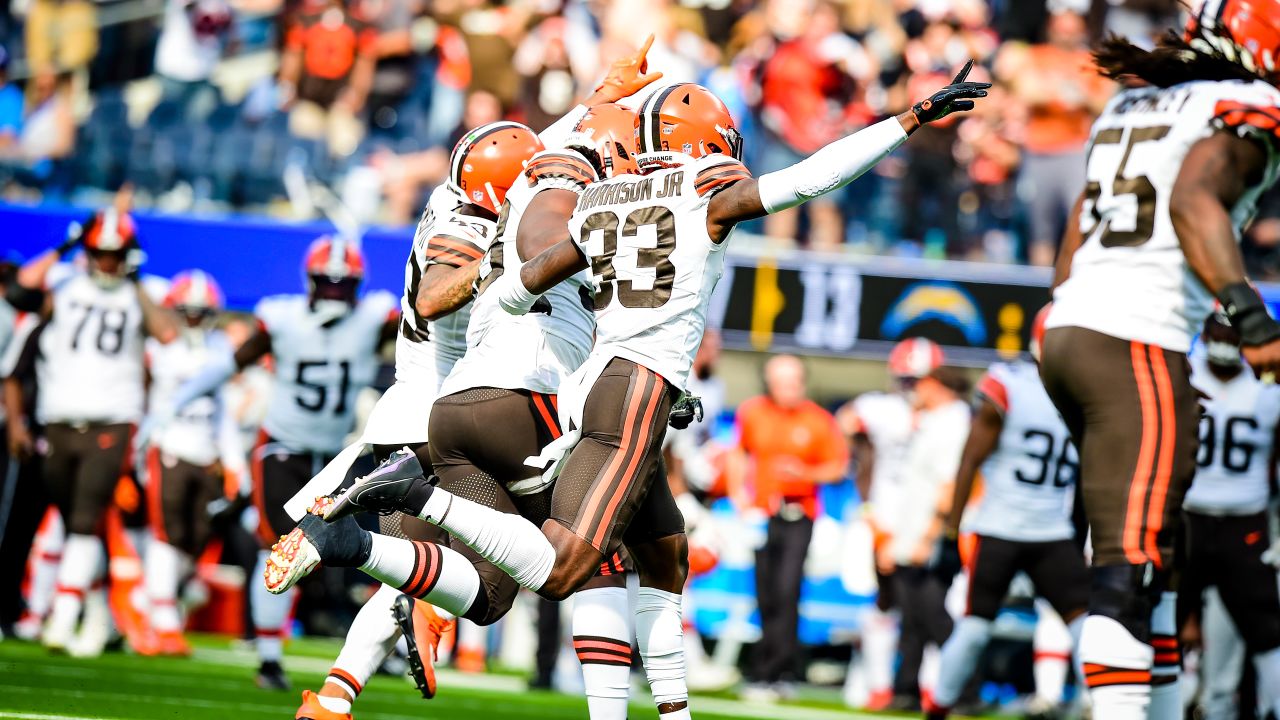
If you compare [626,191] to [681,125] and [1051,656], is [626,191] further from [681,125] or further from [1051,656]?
[1051,656]

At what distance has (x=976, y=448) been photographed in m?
7.94

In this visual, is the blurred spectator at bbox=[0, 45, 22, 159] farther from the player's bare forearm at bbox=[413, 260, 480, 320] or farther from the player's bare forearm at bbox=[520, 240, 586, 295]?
the player's bare forearm at bbox=[520, 240, 586, 295]

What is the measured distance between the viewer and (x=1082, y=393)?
4.86m

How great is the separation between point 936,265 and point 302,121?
657 cm

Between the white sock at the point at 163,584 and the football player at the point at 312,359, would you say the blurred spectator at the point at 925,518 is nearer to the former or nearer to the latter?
the football player at the point at 312,359

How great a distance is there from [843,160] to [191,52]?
513 inches

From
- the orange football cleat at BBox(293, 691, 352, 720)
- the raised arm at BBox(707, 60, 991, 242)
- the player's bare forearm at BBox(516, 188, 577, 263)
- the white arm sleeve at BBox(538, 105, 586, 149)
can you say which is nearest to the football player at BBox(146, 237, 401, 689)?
the white arm sleeve at BBox(538, 105, 586, 149)

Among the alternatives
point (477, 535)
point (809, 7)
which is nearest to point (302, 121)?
point (809, 7)

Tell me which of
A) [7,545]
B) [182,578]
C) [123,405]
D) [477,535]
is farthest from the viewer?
[182,578]

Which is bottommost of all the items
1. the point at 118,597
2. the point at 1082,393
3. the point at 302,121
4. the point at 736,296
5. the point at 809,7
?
the point at 118,597

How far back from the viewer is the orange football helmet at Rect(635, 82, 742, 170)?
5082 millimetres

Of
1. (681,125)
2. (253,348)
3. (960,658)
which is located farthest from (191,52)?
(681,125)

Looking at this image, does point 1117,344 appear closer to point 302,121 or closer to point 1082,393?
point 1082,393

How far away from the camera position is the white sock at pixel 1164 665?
5062mm
